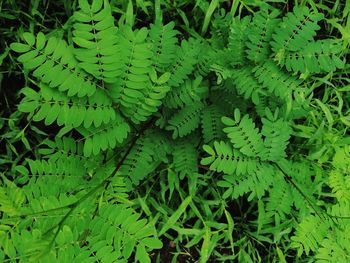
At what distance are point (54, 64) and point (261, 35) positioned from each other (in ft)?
3.71

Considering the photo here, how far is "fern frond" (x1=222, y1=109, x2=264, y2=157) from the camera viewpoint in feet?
7.55

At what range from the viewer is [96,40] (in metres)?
1.93

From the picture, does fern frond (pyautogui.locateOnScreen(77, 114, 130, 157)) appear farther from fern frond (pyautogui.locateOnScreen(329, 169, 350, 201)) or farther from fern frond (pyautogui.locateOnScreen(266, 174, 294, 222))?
fern frond (pyautogui.locateOnScreen(329, 169, 350, 201))

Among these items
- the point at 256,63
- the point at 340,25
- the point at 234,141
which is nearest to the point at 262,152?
the point at 234,141

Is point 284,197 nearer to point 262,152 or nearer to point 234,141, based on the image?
point 262,152

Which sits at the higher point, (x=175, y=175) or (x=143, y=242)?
(x=143, y=242)

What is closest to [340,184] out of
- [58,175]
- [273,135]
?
[273,135]

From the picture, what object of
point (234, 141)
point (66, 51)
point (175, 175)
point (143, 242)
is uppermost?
point (66, 51)

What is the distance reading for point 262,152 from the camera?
7.79 ft

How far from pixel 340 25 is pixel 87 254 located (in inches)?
84.2

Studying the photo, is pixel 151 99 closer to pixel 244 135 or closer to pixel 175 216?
pixel 244 135

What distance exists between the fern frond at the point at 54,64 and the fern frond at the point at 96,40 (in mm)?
52

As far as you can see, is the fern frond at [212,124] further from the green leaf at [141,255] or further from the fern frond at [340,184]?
the green leaf at [141,255]

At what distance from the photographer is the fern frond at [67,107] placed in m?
1.95
